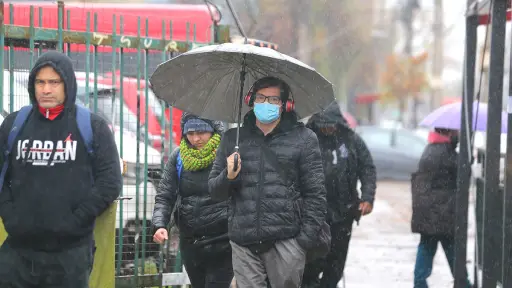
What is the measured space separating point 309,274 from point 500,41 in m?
2.54

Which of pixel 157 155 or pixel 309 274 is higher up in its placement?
pixel 157 155

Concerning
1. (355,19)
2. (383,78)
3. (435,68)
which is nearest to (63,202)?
(355,19)

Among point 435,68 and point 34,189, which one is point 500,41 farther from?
point 435,68

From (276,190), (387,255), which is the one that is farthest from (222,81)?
(387,255)

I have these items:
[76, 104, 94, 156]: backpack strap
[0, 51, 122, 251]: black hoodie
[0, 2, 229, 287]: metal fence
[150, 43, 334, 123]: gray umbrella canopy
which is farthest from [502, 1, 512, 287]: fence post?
[76, 104, 94, 156]: backpack strap

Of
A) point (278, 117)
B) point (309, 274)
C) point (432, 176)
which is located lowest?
point (309, 274)

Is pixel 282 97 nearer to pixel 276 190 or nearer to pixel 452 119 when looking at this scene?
pixel 276 190

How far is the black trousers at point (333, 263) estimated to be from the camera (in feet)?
24.2

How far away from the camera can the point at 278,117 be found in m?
5.26

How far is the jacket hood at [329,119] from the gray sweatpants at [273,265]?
2.22m

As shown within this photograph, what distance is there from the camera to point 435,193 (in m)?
7.85

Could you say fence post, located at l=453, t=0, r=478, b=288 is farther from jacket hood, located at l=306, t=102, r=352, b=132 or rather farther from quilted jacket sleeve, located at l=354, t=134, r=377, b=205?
jacket hood, located at l=306, t=102, r=352, b=132

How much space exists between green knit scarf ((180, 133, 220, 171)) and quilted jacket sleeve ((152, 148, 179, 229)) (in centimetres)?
12

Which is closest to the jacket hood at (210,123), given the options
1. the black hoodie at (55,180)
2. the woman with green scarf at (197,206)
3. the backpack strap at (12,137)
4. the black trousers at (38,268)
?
the woman with green scarf at (197,206)
